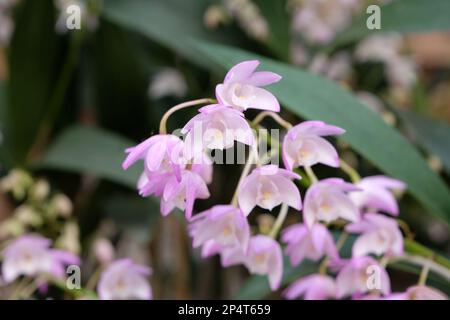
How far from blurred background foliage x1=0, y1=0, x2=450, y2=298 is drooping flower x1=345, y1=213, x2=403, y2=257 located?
8.8 inches

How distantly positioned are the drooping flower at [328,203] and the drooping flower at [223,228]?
5 centimetres

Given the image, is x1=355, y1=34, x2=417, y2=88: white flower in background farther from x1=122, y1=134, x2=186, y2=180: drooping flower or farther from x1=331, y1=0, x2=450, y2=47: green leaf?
x1=122, y1=134, x2=186, y2=180: drooping flower

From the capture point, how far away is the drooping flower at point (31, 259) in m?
0.57

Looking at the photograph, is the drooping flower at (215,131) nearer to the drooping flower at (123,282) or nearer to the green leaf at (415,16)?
the drooping flower at (123,282)

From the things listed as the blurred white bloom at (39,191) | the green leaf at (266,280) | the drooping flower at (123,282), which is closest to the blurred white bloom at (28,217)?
the blurred white bloom at (39,191)

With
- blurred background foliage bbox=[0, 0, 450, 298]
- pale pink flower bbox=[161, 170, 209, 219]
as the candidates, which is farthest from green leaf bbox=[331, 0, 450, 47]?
pale pink flower bbox=[161, 170, 209, 219]

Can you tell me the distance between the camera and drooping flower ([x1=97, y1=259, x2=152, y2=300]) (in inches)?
21.1

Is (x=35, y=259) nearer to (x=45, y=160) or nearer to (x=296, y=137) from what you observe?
(x=45, y=160)

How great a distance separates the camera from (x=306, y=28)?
0.88 metres

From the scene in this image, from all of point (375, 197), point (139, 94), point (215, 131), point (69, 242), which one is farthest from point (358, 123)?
point (139, 94)

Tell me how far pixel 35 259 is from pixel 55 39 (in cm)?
37

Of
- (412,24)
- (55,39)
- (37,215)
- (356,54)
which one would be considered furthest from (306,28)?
(37,215)

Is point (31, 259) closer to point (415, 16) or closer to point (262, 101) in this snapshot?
point (262, 101)

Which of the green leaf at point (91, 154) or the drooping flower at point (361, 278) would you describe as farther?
the green leaf at point (91, 154)
